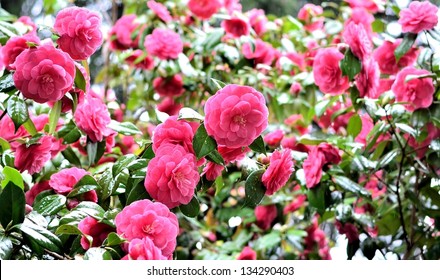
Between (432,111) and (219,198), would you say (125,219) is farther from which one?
(219,198)

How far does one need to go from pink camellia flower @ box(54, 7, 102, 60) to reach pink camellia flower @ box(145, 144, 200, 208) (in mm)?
238

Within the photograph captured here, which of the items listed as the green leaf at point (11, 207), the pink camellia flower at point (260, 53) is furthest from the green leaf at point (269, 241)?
the green leaf at point (11, 207)

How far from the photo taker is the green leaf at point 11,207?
833mm

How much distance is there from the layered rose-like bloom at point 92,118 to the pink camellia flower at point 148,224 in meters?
0.35

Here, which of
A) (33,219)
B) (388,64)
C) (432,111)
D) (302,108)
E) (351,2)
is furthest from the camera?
(351,2)

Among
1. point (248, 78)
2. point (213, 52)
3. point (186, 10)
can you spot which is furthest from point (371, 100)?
point (186, 10)

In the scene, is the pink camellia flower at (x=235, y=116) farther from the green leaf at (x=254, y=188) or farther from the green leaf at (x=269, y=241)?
the green leaf at (x=269, y=241)

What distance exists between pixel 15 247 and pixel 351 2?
4.60 feet

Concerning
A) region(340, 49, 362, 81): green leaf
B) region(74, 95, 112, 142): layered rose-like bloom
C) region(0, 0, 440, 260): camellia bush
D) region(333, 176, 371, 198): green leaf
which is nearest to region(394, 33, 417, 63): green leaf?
region(0, 0, 440, 260): camellia bush

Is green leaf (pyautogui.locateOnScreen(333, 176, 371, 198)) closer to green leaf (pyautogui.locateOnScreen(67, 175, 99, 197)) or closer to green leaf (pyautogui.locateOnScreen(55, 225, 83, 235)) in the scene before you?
green leaf (pyautogui.locateOnScreen(67, 175, 99, 197))

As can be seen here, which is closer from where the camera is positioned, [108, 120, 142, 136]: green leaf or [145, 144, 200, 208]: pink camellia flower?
[145, 144, 200, 208]: pink camellia flower

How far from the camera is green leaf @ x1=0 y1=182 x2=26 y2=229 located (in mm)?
833

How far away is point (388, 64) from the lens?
1.47m

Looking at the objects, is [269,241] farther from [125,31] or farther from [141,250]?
[141,250]
